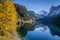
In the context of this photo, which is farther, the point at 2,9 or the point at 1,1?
the point at 1,1

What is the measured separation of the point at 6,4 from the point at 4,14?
122 inches

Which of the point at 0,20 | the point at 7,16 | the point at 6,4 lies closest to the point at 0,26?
the point at 0,20

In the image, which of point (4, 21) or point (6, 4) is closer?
point (4, 21)

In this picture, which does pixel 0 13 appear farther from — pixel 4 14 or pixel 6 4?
pixel 6 4

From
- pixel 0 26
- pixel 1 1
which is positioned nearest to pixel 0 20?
pixel 0 26

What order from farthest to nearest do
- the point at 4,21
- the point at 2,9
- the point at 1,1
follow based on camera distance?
the point at 1,1, the point at 2,9, the point at 4,21

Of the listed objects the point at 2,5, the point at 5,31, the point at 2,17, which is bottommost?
the point at 5,31

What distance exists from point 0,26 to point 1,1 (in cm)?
904

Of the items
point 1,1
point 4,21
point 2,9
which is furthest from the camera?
point 1,1

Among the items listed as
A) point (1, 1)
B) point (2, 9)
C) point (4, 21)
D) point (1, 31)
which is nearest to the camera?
point (1, 31)

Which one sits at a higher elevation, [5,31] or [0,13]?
[0,13]

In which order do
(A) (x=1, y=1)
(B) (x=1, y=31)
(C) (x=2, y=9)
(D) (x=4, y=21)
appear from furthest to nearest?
(A) (x=1, y=1), (C) (x=2, y=9), (D) (x=4, y=21), (B) (x=1, y=31)

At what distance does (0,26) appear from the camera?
34.7 m

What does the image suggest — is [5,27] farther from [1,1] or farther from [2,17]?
[1,1]
